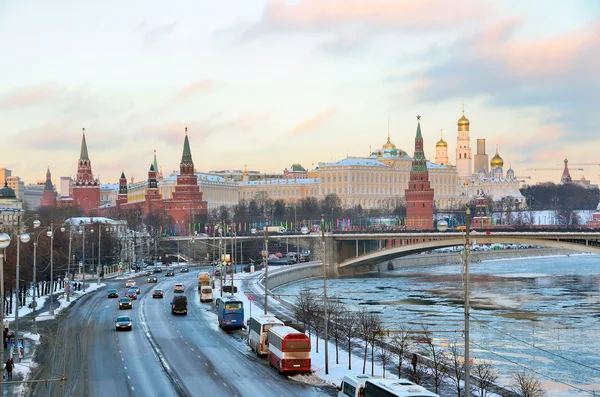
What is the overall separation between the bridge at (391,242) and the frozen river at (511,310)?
10.1 feet

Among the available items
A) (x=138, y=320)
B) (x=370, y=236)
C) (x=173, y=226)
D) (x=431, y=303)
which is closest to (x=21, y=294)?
(x=138, y=320)

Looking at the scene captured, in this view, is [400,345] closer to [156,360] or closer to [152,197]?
[156,360]

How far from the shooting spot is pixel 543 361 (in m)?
43.5

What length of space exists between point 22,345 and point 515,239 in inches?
2108

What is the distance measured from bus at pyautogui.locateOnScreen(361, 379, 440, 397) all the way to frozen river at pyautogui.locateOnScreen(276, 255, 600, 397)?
479 inches

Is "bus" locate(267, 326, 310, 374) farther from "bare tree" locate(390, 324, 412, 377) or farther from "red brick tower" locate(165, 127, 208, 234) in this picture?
"red brick tower" locate(165, 127, 208, 234)

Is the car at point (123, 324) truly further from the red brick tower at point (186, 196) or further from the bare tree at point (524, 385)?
the red brick tower at point (186, 196)

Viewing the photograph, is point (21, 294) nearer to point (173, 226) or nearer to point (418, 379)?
point (418, 379)

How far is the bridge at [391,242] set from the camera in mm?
84312

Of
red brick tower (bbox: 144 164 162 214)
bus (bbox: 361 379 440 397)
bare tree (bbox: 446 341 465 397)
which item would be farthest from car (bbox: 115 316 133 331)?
red brick tower (bbox: 144 164 162 214)

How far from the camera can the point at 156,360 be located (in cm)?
3969

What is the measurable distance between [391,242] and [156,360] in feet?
301

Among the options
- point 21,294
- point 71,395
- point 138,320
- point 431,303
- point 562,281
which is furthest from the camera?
point 562,281

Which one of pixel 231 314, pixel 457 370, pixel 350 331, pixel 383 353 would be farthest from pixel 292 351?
pixel 231 314
